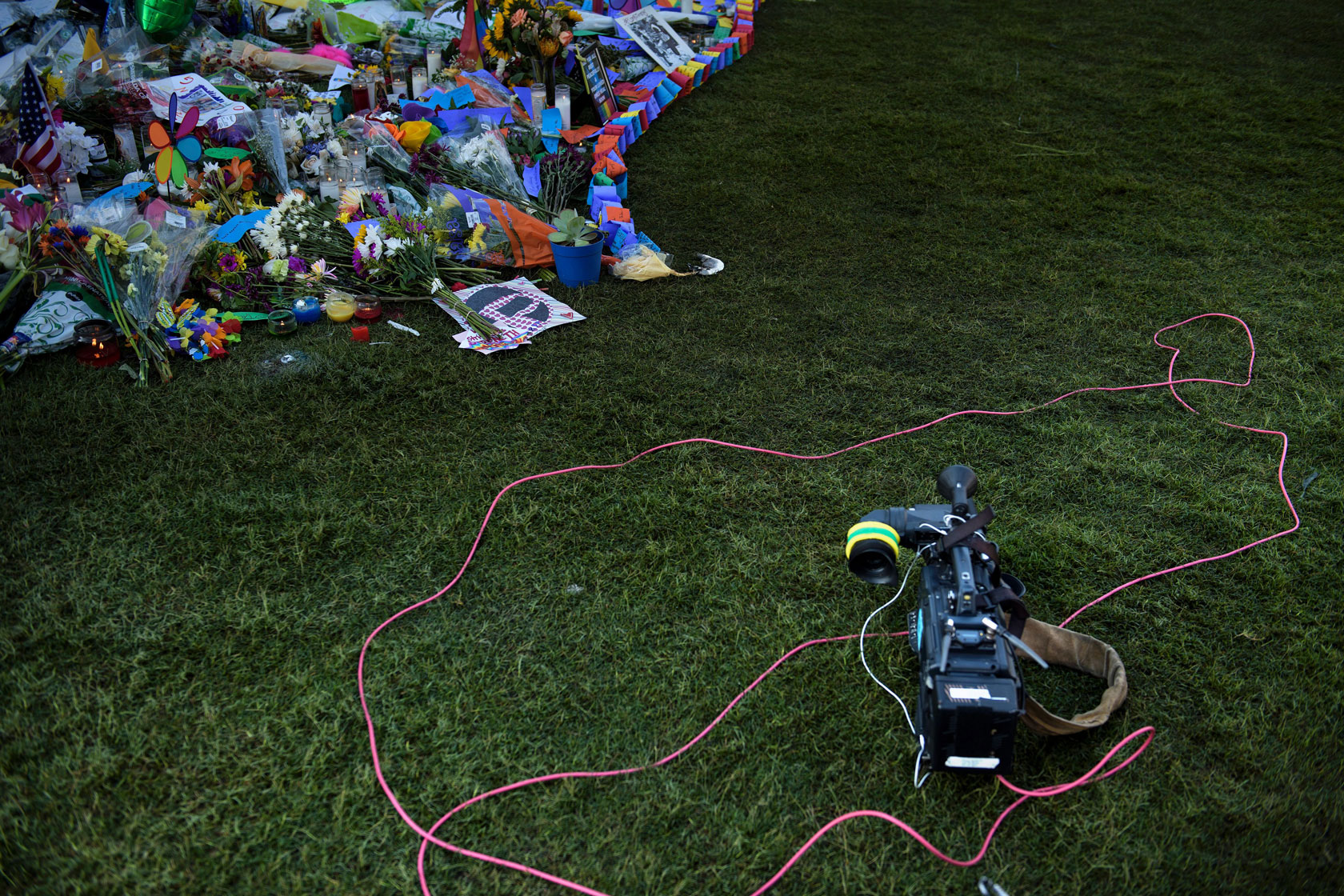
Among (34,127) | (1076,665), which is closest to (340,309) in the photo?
(34,127)

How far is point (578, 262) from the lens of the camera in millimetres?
3855

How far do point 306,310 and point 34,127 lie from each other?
4.35 ft

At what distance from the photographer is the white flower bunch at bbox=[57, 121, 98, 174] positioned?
3744 mm

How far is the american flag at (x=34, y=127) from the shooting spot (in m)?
3.47

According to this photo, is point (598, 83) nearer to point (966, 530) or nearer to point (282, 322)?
point (282, 322)

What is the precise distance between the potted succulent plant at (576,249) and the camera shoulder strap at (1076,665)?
7.99ft

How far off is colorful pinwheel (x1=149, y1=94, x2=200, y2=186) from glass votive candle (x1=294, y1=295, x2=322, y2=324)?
778 millimetres

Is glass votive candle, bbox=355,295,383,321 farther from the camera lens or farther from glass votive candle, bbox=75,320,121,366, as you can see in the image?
the camera lens

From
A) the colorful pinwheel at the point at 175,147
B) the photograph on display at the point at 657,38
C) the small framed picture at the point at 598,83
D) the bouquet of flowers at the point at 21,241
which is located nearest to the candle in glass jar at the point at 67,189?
the colorful pinwheel at the point at 175,147

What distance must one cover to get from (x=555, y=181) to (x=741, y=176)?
1142 mm

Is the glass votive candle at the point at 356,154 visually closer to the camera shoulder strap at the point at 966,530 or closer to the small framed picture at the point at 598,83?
the small framed picture at the point at 598,83

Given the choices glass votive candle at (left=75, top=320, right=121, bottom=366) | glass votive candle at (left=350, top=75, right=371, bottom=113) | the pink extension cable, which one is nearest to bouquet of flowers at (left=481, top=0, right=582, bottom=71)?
glass votive candle at (left=350, top=75, right=371, bottom=113)

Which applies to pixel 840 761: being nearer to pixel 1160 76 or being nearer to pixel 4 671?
pixel 4 671

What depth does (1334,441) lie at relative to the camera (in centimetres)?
305
